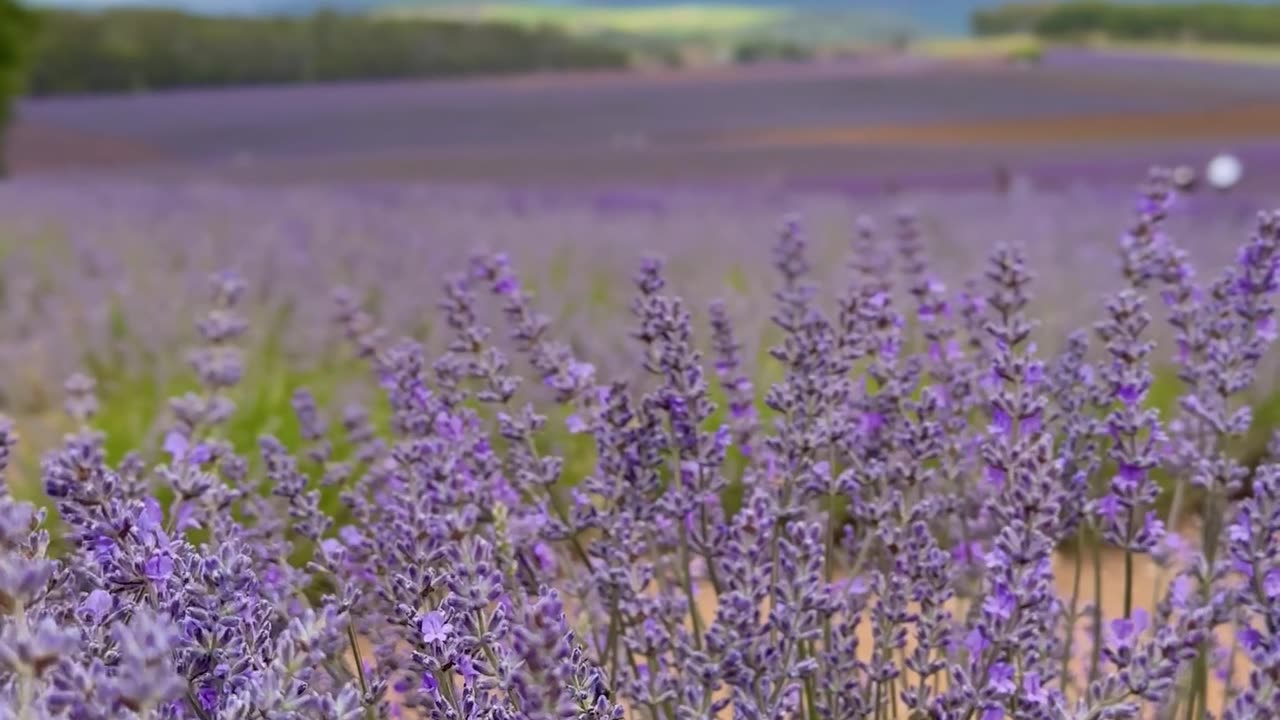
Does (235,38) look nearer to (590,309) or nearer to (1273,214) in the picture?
(590,309)

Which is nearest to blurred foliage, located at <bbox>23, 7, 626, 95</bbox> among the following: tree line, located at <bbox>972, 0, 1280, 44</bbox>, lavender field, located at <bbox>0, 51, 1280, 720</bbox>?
tree line, located at <bbox>972, 0, 1280, 44</bbox>

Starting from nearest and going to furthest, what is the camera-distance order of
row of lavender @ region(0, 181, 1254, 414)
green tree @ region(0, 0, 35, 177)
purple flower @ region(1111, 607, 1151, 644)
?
purple flower @ region(1111, 607, 1151, 644), row of lavender @ region(0, 181, 1254, 414), green tree @ region(0, 0, 35, 177)

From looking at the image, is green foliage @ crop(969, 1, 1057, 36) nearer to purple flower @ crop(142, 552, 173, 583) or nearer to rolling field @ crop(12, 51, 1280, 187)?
rolling field @ crop(12, 51, 1280, 187)

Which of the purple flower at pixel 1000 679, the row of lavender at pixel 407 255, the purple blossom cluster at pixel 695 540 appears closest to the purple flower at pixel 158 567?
the purple blossom cluster at pixel 695 540

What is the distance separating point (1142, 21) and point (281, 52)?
14.8 meters

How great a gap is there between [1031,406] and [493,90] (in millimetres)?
22394

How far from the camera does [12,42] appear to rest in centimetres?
1462

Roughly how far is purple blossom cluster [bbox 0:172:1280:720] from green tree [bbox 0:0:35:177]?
13916mm

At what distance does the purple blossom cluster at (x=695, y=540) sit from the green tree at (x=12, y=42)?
45.7 feet

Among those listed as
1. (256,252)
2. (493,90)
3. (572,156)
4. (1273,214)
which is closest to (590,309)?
(256,252)

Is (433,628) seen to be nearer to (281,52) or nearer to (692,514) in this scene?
(692,514)

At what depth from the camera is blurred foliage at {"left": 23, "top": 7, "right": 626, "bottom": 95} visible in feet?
85.5

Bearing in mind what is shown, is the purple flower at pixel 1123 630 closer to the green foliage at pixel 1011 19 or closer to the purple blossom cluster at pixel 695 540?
the purple blossom cluster at pixel 695 540

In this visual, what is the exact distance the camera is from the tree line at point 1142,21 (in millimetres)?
16531
